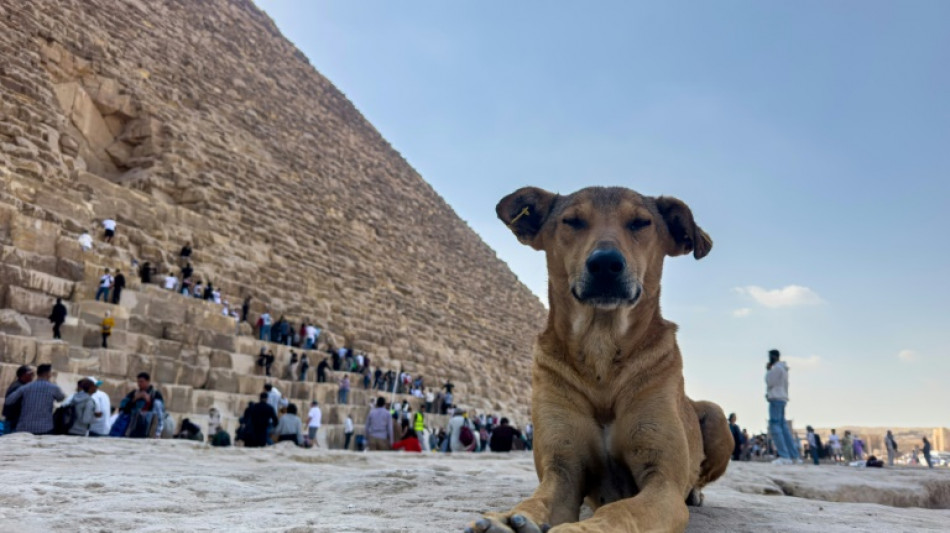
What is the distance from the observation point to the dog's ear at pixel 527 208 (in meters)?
2.06

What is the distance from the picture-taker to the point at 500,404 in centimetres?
2330

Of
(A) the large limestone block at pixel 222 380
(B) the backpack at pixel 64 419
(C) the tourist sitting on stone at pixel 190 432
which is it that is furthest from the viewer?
(A) the large limestone block at pixel 222 380

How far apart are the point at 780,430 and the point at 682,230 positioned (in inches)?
212

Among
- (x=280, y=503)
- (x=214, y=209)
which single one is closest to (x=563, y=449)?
(x=280, y=503)

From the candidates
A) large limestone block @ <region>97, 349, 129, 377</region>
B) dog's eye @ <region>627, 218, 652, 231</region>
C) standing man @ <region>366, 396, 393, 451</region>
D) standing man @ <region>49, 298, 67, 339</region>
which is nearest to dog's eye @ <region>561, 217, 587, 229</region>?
dog's eye @ <region>627, 218, 652, 231</region>

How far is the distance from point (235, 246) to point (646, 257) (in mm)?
15943

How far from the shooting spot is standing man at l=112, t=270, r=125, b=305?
32.1 feet

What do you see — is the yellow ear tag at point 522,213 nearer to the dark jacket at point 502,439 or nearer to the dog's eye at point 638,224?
the dog's eye at point 638,224

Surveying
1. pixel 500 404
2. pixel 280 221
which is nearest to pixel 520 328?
pixel 500 404

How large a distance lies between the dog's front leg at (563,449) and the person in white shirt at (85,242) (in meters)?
9.95

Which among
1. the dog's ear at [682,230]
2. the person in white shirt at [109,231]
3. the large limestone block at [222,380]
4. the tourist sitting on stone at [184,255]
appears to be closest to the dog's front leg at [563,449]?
the dog's ear at [682,230]

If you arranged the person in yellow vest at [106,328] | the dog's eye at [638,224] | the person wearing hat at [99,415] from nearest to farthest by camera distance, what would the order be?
the dog's eye at [638,224]
the person wearing hat at [99,415]
the person in yellow vest at [106,328]

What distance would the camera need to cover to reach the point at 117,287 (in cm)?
989

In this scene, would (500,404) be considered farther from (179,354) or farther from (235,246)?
(179,354)
